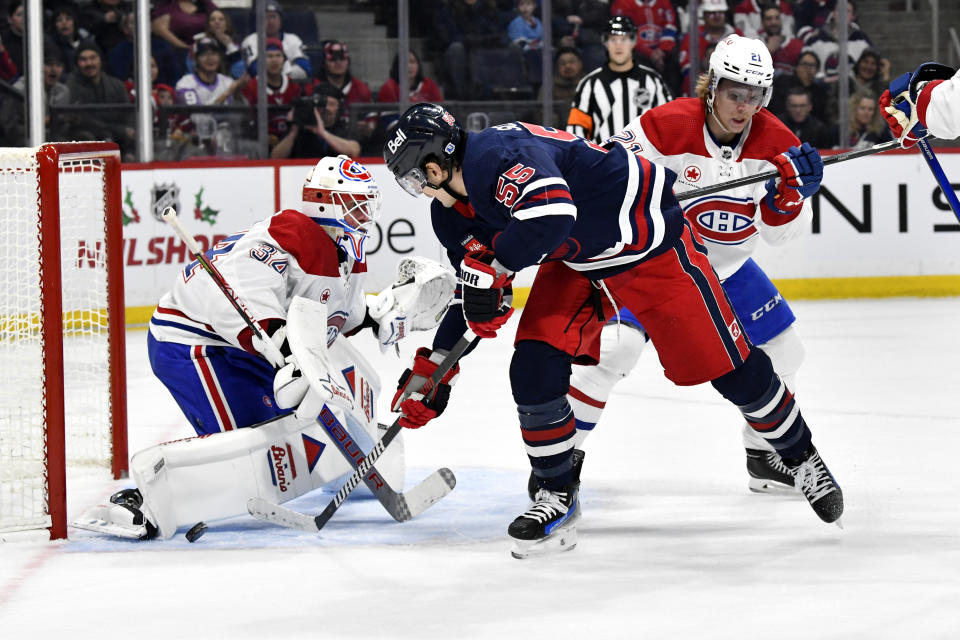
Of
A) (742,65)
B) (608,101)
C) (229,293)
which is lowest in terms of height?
(229,293)

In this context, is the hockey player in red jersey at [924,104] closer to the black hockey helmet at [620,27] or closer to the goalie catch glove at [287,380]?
the goalie catch glove at [287,380]

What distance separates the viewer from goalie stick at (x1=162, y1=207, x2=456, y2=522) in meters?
2.91

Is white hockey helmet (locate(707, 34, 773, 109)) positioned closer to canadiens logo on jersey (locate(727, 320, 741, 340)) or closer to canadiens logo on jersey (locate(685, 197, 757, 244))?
canadiens logo on jersey (locate(685, 197, 757, 244))

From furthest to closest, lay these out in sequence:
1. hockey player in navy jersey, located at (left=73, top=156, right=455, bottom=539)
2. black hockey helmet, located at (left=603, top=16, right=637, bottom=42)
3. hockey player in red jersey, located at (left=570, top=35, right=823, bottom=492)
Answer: black hockey helmet, located at (left=603, top=16, right=637, bottom=42)
hockey player in red jersey, located at (left=570, top=35, right=823, bottom=492)
hockey player in navy jersey, located at (left=73, top=156, right=455, bottom=539)

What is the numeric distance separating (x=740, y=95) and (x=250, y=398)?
4.29 feet

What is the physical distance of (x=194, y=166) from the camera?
20.2ft

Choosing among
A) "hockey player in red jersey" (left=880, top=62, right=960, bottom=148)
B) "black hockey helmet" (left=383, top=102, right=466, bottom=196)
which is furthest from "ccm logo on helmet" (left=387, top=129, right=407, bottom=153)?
"hockey player in red jersey" (left=880, top=62, right=960, bottom=148)

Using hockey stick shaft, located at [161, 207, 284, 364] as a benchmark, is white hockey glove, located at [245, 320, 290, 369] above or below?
below

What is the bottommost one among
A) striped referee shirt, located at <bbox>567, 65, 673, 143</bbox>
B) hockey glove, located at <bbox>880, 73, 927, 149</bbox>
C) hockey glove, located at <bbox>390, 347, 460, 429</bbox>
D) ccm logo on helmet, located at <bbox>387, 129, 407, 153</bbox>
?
hockey glove, located at <bbox>390, 347, 460, 429</bbox>

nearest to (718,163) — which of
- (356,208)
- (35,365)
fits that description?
(356,208)

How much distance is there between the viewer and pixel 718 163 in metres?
3.23

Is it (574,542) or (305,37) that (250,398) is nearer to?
(574,542)

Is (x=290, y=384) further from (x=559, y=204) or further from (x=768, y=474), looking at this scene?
(x=768, y=474)

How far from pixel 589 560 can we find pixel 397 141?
91 centimetres
